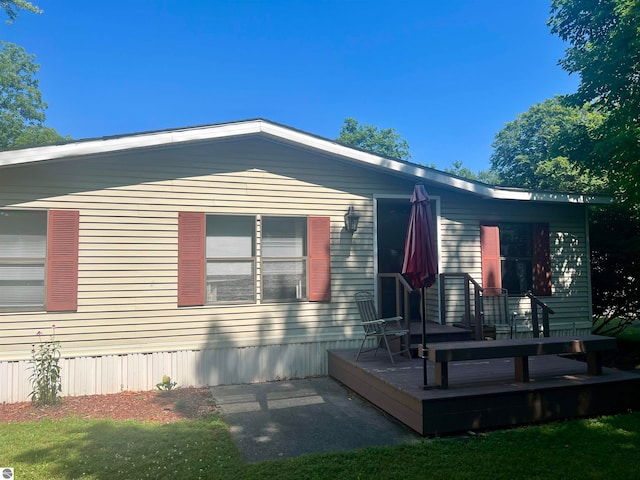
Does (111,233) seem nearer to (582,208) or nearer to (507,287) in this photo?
(507,287)

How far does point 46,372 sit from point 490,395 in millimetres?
5357

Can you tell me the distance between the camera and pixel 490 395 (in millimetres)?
4281

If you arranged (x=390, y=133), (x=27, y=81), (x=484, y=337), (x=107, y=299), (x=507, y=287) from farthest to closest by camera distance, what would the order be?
(x=390, y=133) < (x=27, y=81) < (x=507, y=287) < (x=484, y=337) < (x=107, y=299)

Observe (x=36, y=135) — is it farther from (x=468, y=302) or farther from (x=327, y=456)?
(x=327, y=456)

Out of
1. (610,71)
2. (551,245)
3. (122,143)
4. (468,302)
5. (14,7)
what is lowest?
(468,302)

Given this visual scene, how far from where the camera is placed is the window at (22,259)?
5570mm

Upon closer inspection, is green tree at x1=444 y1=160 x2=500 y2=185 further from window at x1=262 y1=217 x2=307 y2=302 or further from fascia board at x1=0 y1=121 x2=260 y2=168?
fascia board at x1=0 y1=121 x2=260 y2=168

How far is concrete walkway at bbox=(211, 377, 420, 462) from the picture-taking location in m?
3.96

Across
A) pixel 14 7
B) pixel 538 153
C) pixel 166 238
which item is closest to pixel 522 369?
pixel 166 238

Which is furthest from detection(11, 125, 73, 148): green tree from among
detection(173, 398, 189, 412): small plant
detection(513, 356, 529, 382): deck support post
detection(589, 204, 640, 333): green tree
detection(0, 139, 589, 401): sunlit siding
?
detection(513, 356, 529, 382): deck support post

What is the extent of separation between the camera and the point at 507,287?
27.1 feet

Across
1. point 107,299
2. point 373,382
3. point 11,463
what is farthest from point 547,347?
point 107,299

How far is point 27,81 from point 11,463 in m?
36.3

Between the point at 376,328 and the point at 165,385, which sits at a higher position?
the point at 376,328
